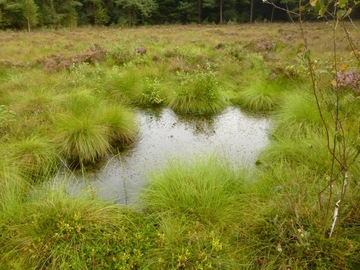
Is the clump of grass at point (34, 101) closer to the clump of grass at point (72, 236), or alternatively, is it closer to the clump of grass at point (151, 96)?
the clump of grass at point (151, 96)

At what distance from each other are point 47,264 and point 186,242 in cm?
135

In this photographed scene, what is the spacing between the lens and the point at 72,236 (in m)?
2.83

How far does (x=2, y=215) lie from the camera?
3.02 m

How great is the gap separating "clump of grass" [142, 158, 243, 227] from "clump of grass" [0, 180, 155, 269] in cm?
36

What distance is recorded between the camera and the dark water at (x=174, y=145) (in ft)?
13.8

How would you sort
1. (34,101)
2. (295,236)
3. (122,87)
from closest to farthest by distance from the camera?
(295,236)
(34,101)
(122,87)

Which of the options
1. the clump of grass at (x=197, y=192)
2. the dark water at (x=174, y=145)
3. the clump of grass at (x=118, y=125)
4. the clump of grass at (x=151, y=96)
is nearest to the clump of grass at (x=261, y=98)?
the dark water at (x=174, y=145)

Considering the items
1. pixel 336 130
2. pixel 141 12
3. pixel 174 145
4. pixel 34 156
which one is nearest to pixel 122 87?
pixel 174 145

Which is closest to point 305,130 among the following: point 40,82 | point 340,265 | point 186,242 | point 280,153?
point 280,153

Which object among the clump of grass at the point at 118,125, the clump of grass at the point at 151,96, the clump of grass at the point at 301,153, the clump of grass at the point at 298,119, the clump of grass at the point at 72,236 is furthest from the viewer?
the clump of grass at the point at 151,96

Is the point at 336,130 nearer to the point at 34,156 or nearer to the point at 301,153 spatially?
the point at 301,153

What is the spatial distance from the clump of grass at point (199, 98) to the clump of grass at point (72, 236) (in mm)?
3964

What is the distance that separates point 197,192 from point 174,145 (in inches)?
77.7

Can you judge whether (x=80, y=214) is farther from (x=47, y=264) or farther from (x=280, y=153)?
(x=280, y=153)
